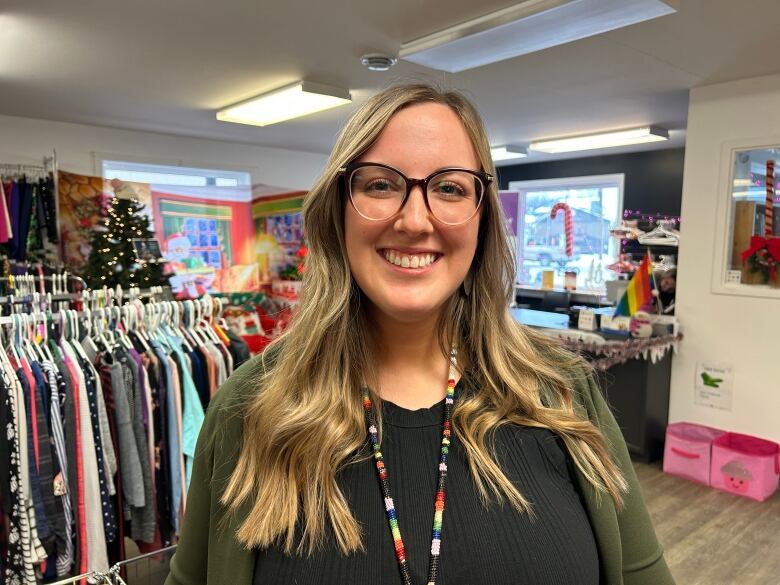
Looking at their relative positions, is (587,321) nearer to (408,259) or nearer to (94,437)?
(94,437)

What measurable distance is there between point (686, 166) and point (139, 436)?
149 inches

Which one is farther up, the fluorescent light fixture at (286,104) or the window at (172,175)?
the fluorescent light fixture at (286,104)

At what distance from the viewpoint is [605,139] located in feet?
18.9

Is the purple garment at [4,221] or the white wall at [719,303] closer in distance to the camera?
the white wall at [719,303]

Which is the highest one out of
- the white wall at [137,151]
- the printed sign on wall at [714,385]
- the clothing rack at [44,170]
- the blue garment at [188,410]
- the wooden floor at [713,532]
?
the white wall at [137,151]

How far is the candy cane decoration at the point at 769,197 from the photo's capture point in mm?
3668

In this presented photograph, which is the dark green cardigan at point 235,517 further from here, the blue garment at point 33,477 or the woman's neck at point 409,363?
the blue garment at point 33,477

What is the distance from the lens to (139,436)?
2305 millimetres

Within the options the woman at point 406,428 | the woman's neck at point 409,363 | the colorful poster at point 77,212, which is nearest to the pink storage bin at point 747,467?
the woman at point 406,428

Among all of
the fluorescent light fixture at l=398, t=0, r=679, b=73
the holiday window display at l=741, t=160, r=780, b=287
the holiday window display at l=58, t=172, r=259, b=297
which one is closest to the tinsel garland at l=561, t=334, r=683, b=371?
the holiday window display at l=741, t=160, r=780, b=287

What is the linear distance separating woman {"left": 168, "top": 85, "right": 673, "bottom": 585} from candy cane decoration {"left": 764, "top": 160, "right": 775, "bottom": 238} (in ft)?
11.1

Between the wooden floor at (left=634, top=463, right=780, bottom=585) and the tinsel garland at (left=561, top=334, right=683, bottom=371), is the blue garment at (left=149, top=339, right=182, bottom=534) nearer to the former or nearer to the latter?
the wooden floor at (left=634, top=463, right=780, bottom=585)

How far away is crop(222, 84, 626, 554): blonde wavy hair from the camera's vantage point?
35.1 inches

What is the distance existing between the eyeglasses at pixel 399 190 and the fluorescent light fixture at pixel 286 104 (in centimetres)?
314
